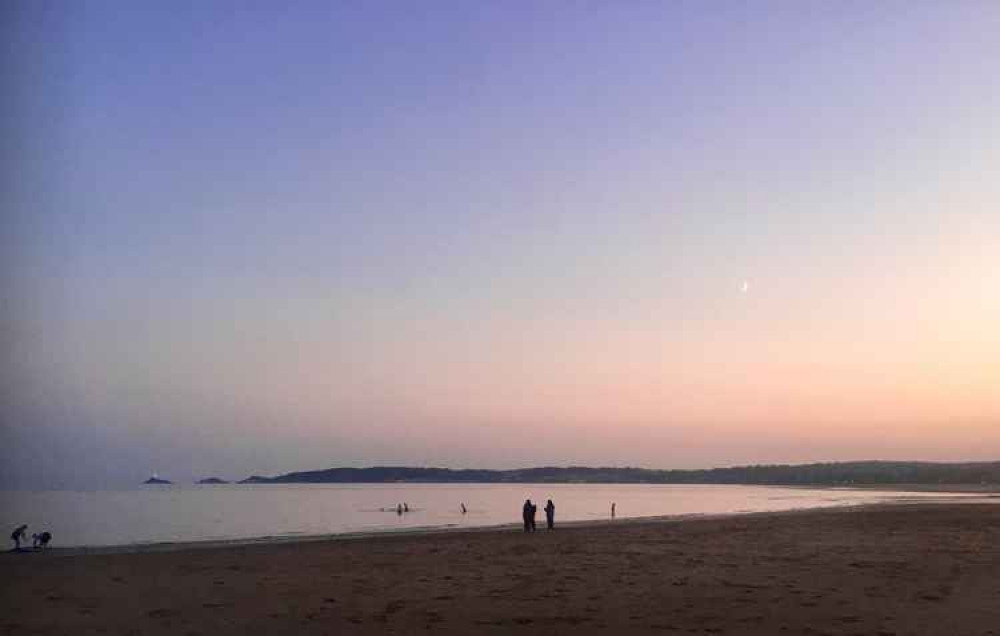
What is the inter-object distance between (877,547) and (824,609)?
12.1 metres

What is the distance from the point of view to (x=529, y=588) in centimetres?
1702

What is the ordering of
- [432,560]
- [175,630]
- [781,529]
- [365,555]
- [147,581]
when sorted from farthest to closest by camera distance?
[781,529] → [365,555] → [432,560] → [147,581] → [175,630]

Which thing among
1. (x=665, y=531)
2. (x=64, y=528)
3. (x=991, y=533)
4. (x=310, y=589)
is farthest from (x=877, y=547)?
(x=64, y=528)

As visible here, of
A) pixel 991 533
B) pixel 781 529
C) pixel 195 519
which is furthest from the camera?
pixel 195 519

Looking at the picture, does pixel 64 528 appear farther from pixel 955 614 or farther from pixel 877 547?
pixel 955 614

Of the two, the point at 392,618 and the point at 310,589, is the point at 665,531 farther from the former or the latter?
the point at 392,618

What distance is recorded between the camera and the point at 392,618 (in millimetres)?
13523

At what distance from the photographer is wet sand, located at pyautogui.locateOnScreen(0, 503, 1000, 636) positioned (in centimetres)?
1292

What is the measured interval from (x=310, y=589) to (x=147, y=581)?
4.14m

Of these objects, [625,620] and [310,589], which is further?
[310,589]

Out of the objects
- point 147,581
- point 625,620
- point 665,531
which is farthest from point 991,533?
point 147,581

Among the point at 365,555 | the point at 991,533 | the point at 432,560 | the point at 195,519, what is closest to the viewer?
the point at 432,560

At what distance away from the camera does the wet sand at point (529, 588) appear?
1292 cm

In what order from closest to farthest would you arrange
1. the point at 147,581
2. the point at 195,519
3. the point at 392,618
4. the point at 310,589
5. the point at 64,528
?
the point at 392,618
the point at 310,589
the point at 147,581
the point at 64,528
the point at 195,519
